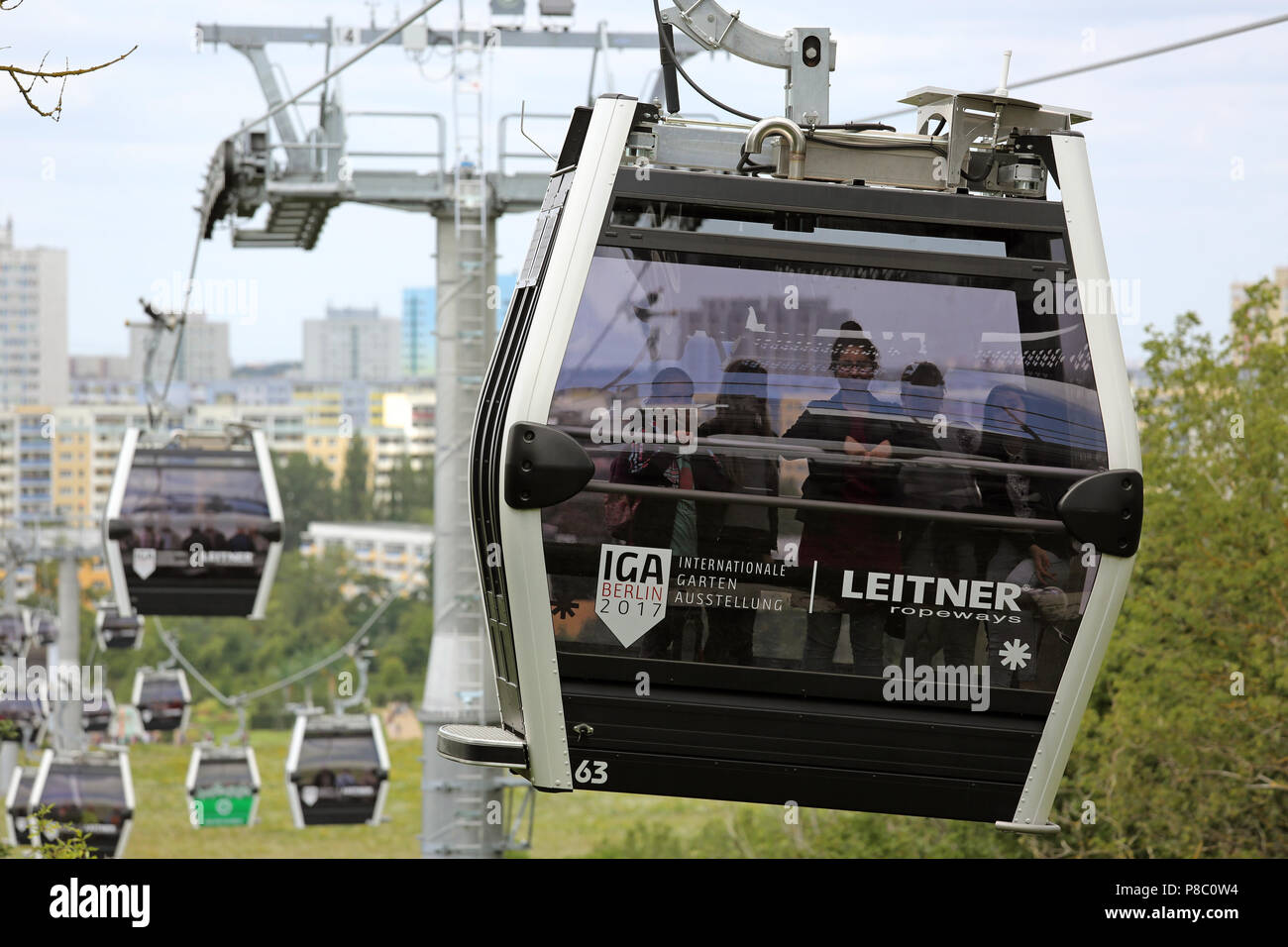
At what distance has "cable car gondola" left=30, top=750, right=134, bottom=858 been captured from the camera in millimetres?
21906

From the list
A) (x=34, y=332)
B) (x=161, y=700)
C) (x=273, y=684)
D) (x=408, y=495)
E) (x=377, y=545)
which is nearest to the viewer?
(x=161, y=700)

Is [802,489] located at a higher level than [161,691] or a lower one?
higher

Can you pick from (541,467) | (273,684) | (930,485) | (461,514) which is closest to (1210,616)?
(461,514)

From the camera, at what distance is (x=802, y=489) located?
16.2 feet

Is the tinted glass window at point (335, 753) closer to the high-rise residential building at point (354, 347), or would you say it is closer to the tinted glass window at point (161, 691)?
the tinted glass window at point (161, 691)

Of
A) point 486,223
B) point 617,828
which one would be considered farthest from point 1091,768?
point 617,828

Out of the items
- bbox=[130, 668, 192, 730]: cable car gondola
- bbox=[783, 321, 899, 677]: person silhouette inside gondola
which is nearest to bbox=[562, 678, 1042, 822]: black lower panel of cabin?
bbox=[783, 321, 899, 677]: person silhouette inside gondola

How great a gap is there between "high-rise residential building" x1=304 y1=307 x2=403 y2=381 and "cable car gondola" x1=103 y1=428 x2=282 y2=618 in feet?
292

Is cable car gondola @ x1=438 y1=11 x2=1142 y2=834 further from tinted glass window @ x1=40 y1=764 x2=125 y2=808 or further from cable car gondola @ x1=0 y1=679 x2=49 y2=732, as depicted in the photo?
cable car gondola @ x1=0 y1=679 x2=49 y2=732

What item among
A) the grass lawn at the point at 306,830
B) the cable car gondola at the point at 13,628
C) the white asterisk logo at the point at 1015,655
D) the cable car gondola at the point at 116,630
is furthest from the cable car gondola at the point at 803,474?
the grass lawn at the point at 306,830

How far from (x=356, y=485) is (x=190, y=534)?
68.2 meters

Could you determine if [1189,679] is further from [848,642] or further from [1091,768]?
[848,642]

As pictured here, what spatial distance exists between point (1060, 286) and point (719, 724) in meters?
1.70

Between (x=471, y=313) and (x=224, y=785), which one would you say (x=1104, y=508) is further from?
(x=224, y=785)
